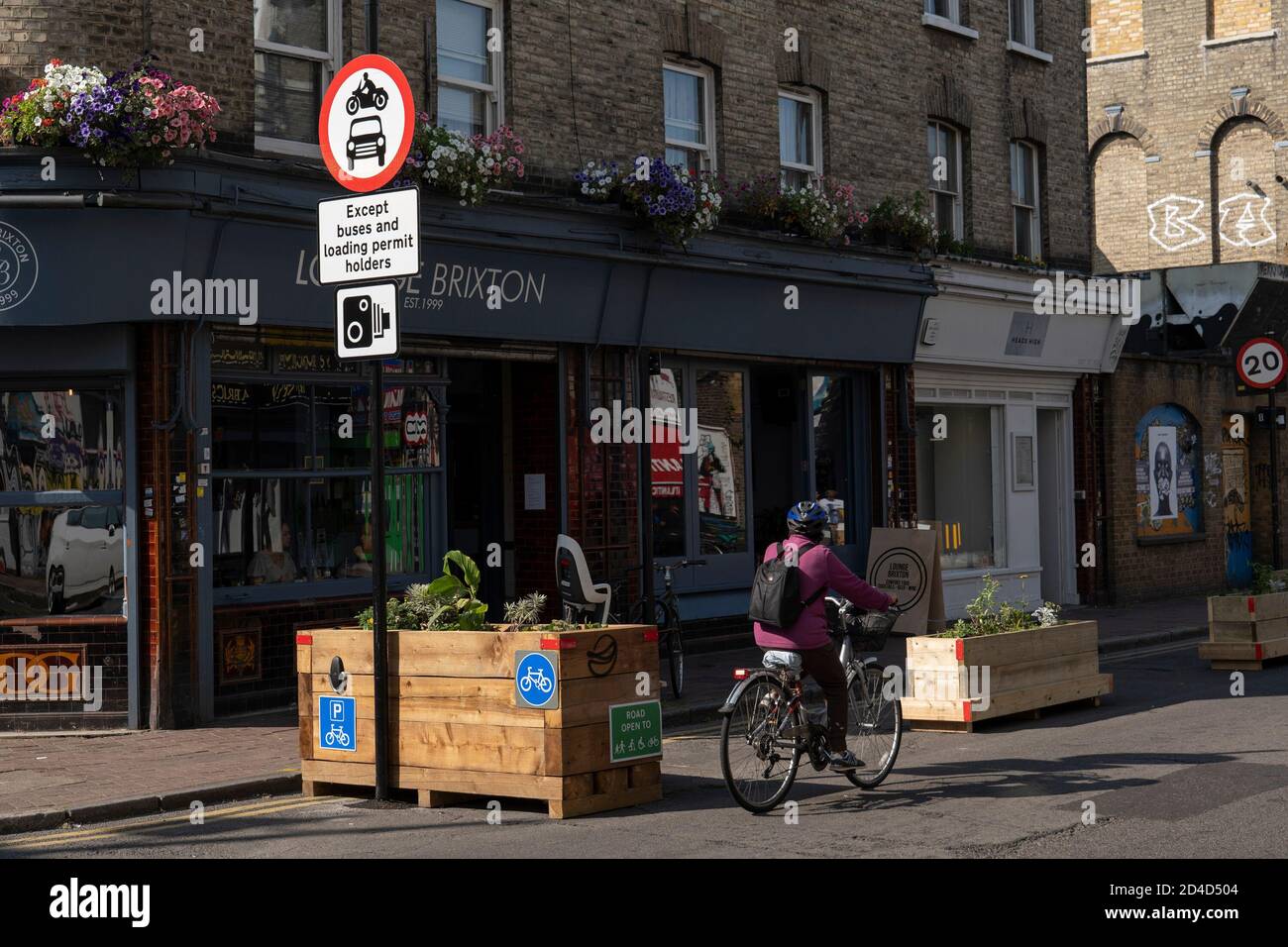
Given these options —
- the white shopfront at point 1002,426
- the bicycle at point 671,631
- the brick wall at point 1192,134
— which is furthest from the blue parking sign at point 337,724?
the brick wall at point 1192,134

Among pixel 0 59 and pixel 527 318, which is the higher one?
pixel 0 59

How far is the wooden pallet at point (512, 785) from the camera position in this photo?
8750 mm

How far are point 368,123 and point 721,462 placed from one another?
859 cm

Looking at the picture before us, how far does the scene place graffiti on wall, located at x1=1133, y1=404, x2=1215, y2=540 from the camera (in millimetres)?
23906

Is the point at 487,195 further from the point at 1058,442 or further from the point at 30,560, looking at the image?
the point at 1058,442

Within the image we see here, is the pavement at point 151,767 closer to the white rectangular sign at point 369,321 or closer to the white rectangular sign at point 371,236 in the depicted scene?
the white rectangular sign at point 369,321

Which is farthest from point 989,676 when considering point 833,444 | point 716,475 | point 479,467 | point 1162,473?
point 1162,473

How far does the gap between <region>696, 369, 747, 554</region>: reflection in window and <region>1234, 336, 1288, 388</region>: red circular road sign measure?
586 cm

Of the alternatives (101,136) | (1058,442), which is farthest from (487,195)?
(1058,442)

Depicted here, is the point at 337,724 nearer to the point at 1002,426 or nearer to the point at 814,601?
the point at 814,601

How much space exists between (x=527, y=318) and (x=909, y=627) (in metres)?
5.83

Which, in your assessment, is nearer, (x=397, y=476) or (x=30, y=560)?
(x=30, y=560)
